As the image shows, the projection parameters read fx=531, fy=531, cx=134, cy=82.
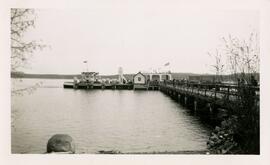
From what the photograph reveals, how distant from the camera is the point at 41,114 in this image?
11.4 ft

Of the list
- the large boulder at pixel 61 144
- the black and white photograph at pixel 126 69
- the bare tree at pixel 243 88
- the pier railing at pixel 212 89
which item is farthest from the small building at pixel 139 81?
the large boulder at pixel 61 144

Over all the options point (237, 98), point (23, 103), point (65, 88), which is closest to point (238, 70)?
point (237, 98)

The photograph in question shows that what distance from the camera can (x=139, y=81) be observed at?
3.84 m

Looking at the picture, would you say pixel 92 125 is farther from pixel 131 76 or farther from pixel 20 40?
pixel 20 40

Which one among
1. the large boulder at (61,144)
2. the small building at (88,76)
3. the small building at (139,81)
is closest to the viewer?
the large boulder at (61,144)

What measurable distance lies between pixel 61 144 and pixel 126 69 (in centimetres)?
67

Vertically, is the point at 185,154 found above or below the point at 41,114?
below

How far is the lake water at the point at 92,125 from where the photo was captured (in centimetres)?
342

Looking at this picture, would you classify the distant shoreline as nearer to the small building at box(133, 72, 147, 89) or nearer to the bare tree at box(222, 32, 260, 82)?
the small building at box(133, 72, 147, 89)

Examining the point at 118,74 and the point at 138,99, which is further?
the point at 138,99

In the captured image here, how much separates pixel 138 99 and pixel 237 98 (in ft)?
2.72

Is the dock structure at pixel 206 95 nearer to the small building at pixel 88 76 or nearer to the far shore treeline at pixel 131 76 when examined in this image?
the far shore treeline at pixel 131 76

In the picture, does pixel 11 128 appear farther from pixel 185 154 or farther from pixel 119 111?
pixel 185 154

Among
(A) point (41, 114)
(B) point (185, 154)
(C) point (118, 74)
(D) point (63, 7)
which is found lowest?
(B) point (185, 154)
